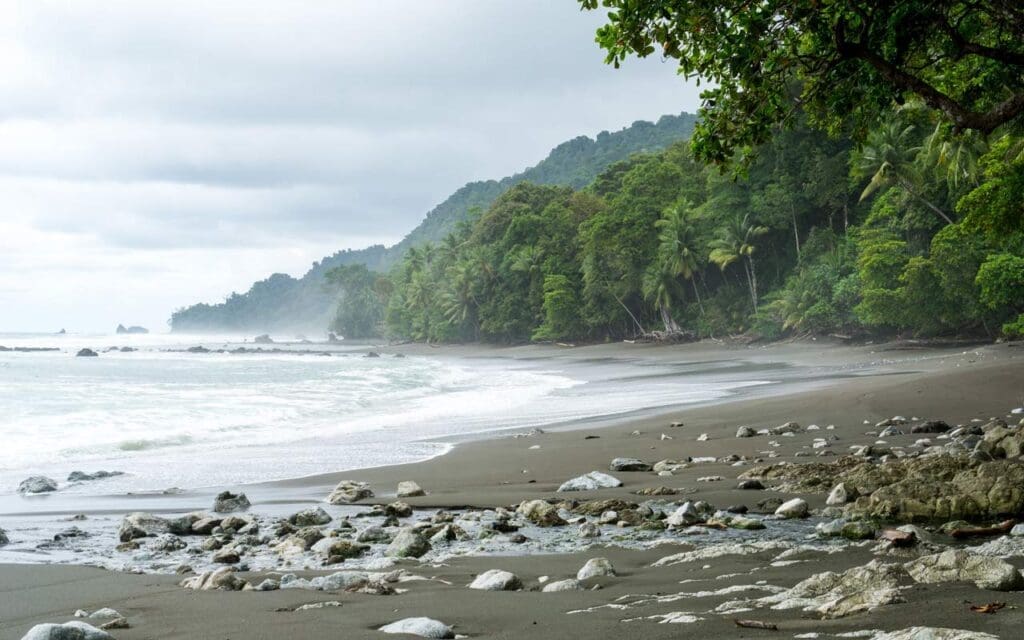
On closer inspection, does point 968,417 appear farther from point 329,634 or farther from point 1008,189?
point 329,634

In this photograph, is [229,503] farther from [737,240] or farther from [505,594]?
[737,240]

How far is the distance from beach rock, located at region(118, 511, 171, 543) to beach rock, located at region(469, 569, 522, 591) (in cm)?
358

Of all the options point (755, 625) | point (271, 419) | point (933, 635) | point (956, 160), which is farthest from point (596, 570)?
point (956, 160)

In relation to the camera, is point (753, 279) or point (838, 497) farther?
point (753, 279)

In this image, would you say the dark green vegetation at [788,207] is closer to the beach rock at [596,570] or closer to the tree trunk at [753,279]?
the tree trunk at [753,279]

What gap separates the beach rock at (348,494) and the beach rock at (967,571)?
5.86m

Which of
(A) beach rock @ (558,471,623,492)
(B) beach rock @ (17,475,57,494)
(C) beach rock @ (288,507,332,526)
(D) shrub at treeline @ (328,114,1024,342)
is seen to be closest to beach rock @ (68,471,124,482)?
(B) beach rock @ (17,475,57,494)

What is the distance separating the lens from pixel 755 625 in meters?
2.92

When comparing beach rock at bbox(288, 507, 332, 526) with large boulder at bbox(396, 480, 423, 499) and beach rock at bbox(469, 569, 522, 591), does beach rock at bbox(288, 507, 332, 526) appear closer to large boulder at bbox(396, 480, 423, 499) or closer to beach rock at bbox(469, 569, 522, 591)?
large boulder at bbox(396, 480, 423, 499)

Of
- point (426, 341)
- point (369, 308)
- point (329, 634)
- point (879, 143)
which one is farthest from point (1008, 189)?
point (369, 308)

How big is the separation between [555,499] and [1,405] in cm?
1963

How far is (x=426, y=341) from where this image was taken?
326ft

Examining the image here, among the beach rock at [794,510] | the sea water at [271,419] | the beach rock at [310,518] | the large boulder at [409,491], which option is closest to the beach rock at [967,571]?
the beach rock at [794,510]

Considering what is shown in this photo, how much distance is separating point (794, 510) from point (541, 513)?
6.21 feet
